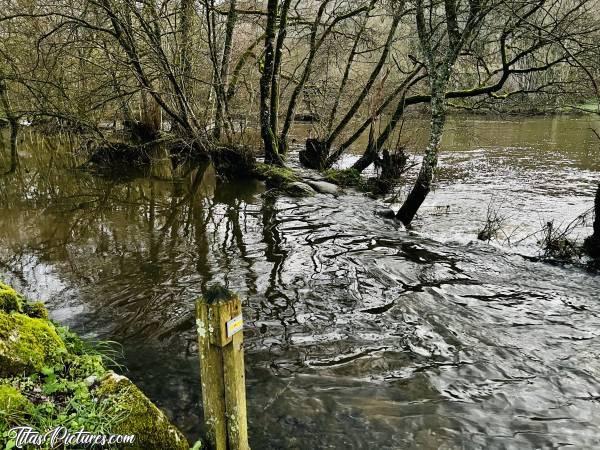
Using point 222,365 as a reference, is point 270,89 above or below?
above

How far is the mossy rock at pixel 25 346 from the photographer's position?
9.76 ft

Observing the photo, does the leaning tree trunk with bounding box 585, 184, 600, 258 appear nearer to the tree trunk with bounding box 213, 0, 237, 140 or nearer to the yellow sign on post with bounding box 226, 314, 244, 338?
the yellow sign on post with bounding box 226, 314, 244, 338

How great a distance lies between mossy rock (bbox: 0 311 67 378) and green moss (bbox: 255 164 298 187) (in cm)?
964

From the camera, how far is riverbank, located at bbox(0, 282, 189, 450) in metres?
2.63

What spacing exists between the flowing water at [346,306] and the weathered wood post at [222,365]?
84cm

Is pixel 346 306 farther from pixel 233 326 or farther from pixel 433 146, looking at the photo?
pixel 433 146

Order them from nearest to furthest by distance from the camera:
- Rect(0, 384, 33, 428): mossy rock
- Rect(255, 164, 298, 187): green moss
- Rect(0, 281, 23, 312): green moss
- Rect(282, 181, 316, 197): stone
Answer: Rect(0, 384, 33, 428): mossy rock → Rect(0, 281, 23, 312): green moss → Rect(282, 181, 316, 197): stone → Rect(255, 164, 298, 187): green moss

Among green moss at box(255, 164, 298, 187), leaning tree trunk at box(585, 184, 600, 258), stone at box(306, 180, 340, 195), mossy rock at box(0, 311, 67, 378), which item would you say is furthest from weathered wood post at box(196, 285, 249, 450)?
green moss at box(255, 164, 298, 187)

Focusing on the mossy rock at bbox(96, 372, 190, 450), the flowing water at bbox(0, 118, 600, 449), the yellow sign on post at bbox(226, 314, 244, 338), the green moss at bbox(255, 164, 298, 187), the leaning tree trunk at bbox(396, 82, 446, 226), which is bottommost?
the flowing water at bbox(0, 118, 600, 449)

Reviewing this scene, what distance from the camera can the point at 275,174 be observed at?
13.3 metres

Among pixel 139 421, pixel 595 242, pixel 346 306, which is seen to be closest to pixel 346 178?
pixel 595 242

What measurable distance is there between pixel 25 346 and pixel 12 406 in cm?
62

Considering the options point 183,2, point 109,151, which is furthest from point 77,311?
point 109,151

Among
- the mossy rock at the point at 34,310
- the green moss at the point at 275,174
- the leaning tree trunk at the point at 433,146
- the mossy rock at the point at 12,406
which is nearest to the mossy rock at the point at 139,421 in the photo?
the mossy rock at the point at 12,406
